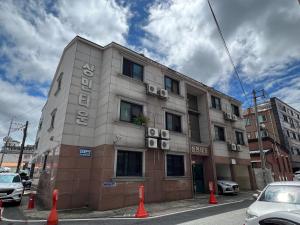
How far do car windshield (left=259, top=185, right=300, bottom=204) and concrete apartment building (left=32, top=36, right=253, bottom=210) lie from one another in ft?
25.6

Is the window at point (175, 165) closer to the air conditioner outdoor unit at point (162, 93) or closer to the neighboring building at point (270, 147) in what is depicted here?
the air conditioner outdoor unit at point (162, 93)

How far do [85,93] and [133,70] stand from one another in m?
4.07

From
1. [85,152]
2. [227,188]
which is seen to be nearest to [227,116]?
[227,188]

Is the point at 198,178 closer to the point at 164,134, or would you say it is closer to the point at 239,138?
the point at 164,134

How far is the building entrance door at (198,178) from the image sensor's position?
17.5 m

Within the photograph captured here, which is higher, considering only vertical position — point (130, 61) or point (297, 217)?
point (130, 61)

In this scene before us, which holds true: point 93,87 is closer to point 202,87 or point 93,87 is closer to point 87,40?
point 87,40

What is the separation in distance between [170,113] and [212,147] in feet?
18.4

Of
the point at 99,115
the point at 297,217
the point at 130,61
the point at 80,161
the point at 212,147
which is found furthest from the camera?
the point at 212,147

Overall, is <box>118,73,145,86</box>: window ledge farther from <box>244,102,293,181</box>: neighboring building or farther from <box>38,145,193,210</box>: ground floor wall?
<box>244,102,293,181</box>: neighboring building

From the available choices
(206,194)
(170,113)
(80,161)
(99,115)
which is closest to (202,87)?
(170,113)

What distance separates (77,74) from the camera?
13172mm

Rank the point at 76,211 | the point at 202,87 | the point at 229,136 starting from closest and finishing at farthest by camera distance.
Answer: the point at 76,211
the point at 202,87
the point at 229,136

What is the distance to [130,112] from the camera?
13789 millimetres
